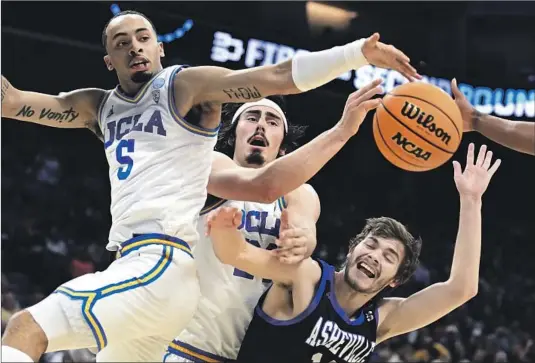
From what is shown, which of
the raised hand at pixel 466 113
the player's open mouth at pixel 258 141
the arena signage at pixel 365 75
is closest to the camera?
the raised hand at pixel 466 113

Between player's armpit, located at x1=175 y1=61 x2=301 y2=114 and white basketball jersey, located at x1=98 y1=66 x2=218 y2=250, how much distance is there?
0.13 m

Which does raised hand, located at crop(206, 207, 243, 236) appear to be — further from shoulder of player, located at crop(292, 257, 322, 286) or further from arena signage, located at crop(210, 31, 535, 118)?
arena signage, located at crop(210, 31, 535, 118)

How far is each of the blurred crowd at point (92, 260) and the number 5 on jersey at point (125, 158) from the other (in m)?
4.70

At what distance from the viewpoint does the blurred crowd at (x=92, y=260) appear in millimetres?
9742

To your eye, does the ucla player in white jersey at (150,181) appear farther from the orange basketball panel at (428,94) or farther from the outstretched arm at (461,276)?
the outstretched arm at (461,276)

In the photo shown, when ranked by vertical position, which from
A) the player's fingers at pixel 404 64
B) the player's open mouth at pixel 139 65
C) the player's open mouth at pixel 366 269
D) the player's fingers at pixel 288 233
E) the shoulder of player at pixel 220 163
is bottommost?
the player's open mouth at pixel 366 269

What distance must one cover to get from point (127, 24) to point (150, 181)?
79 cm

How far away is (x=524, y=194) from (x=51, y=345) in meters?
15.2

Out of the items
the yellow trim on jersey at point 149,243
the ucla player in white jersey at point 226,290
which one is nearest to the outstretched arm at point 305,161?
the yellow trim on jersey at point 149,243

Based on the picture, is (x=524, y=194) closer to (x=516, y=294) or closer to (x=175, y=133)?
(x=516, y=294)

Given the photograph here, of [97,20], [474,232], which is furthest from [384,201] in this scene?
[474,232]

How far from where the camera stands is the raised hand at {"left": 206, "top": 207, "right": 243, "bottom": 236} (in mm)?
3361

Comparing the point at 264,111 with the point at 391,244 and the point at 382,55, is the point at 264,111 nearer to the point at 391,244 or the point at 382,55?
the point at 391,244

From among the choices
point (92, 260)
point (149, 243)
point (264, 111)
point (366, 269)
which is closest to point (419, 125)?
point (366, 269)
